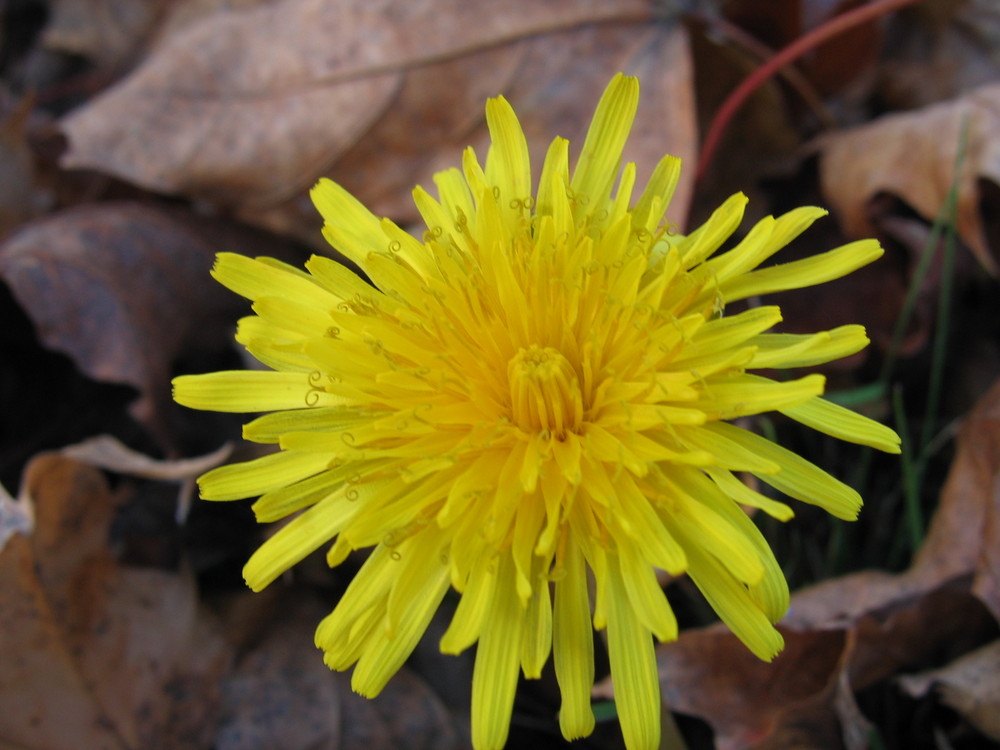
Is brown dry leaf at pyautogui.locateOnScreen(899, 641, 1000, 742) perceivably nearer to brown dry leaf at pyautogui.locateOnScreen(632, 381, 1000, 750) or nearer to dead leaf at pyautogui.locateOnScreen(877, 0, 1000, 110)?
brown dry leaf at pyautogui.locateOnScreen(632, 381, 1000, 750)

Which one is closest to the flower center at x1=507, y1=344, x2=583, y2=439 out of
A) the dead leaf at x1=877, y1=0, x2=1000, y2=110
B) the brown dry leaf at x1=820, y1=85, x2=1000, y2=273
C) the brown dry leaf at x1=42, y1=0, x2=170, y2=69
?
the brown dry leaf at x1=820, y1=85, x2=1000, y2=273

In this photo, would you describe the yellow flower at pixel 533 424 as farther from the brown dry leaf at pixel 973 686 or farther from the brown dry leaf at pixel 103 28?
the brown dry leaf at pixel 103 28

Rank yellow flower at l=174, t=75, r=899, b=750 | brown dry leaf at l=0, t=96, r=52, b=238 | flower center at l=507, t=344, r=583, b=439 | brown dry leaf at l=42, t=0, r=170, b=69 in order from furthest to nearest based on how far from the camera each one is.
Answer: brown dry leaf at l=42, t=0, r=170, b=69 < brown dry leaf at l=0, t=96, r=52, b=238 < flower center at l=507, t=344, r=583, b=439 < yellow flower at l=174, t=75, r=899, b=750

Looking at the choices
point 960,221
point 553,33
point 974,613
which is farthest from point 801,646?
point 553,33

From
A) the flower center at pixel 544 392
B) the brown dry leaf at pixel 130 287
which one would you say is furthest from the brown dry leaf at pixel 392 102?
the flower center at pixel 544 392

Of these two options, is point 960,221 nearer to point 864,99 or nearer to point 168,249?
point 864,99

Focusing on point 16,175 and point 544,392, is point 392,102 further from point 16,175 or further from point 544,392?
point 544,392

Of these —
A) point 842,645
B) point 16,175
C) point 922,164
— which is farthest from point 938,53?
point 16,175
